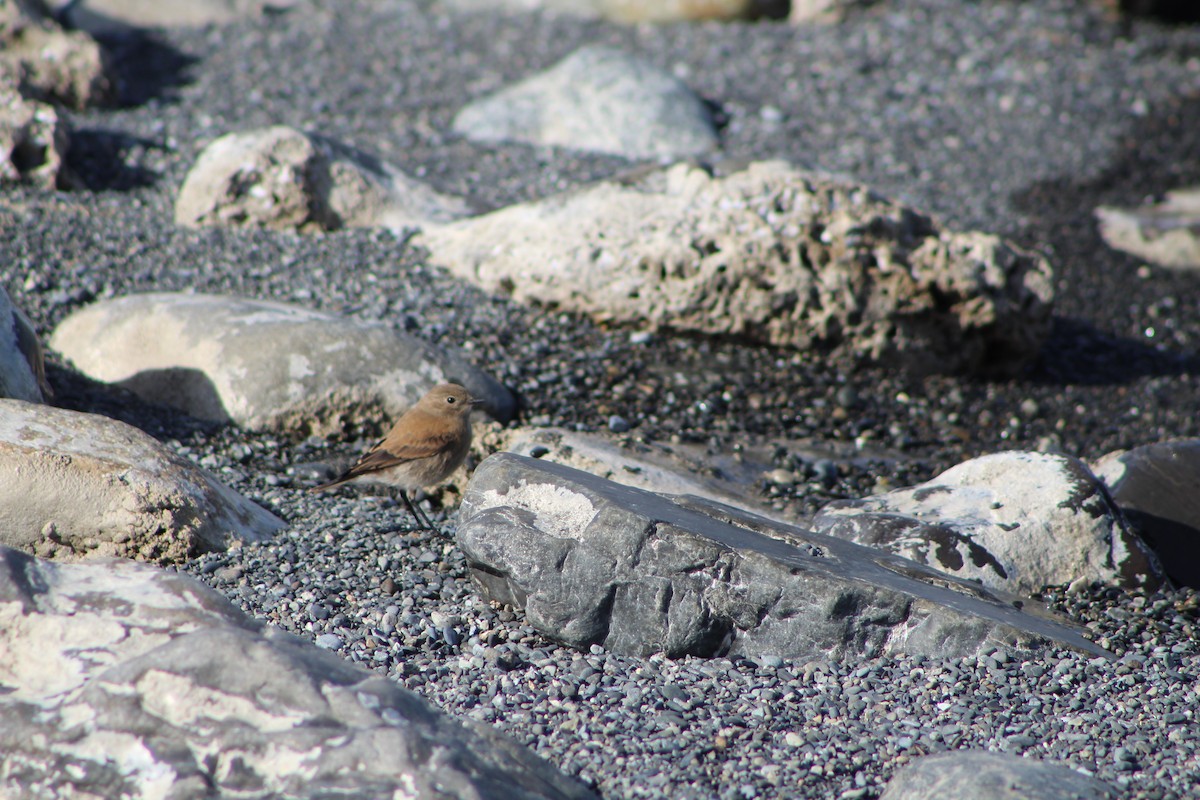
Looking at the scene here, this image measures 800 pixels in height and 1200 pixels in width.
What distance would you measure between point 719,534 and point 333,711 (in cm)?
195

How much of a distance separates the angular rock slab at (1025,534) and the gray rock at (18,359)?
3918 mm

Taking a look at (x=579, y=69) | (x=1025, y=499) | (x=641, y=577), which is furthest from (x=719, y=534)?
(x=579, y=69)

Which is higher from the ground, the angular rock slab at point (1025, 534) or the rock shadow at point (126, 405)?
the rock shadow at point (126, 405)

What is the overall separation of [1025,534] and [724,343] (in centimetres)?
299

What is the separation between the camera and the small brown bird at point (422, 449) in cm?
548

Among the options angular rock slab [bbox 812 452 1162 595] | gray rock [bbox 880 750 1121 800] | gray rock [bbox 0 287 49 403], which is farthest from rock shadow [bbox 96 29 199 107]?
gray rock [bbox 880 750 1121 800]

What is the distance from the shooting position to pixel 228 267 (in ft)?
25.2

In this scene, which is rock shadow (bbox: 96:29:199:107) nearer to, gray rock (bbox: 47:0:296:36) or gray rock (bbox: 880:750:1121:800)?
gray rock (bbox: 47:0:296:36)

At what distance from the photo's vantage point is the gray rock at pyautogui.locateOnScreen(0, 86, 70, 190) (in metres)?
8.20

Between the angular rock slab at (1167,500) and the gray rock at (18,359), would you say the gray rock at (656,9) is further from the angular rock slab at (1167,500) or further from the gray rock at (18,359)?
the gray rock at (18,359)

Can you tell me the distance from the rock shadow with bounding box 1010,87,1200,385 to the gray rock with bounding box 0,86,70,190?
7553mm

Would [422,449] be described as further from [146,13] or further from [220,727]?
[146,13]

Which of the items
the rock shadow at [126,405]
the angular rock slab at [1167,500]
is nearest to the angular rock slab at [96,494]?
the rock shadow at [126,405]

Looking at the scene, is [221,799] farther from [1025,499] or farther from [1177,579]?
[1177,579]
